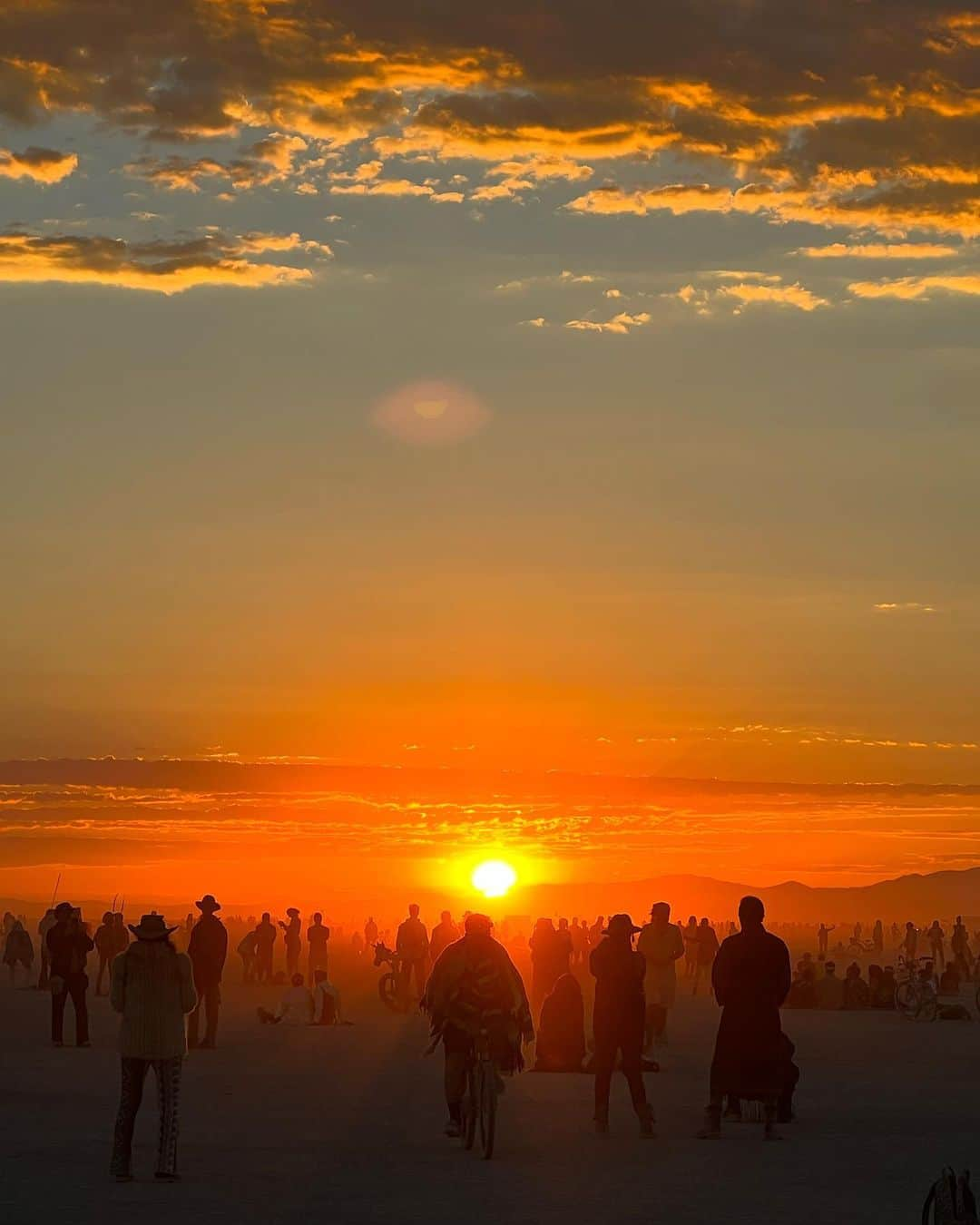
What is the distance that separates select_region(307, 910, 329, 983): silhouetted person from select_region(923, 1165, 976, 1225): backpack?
31201 mm

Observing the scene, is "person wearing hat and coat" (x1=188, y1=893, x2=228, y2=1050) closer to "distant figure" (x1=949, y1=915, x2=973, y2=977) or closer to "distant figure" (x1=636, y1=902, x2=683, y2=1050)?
"distant figure" (x1=636, y1=902, x2=683, y2=1050)

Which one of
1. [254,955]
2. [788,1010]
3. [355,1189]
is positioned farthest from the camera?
[254,955]

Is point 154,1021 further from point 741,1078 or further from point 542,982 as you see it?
point 542,982

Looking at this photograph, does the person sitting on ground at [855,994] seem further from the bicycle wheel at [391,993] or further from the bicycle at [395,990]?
the bicycle wheel at [391,993]

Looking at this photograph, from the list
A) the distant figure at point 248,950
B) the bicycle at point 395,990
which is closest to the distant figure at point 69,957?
the bicycle at point 395,990

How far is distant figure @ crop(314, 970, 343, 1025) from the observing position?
37312 millimetres

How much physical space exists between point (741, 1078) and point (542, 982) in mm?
13763

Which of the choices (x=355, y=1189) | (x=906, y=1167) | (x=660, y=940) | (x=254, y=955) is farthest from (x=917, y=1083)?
(x=254, y=955)

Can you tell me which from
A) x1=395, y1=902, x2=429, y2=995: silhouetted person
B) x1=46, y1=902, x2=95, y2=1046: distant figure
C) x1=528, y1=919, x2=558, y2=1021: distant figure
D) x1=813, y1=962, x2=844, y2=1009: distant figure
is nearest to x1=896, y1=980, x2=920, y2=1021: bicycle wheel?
x1=813, y1=962, x2=844, y2=1009: distant figure

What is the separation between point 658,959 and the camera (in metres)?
30.3

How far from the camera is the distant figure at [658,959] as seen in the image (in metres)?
29.9

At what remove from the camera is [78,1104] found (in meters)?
21.2

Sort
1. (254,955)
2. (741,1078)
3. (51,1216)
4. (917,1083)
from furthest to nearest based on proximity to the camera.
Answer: (254,955), (917,1083), (741,1078), (51,1216)

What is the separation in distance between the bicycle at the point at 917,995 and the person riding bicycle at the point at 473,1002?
25534mm
